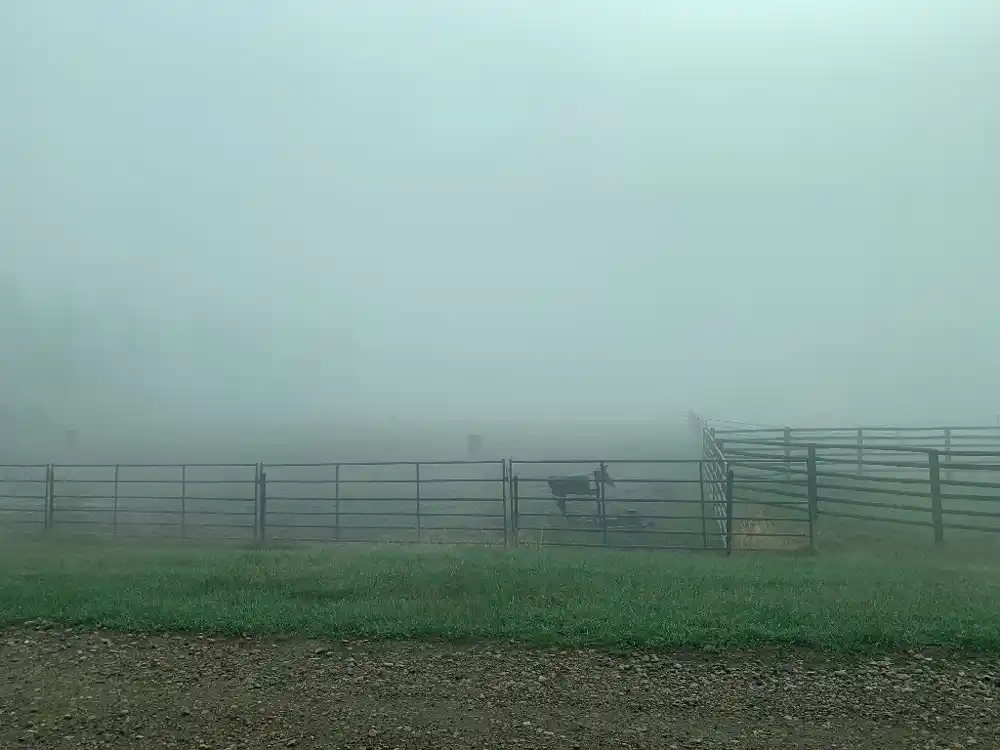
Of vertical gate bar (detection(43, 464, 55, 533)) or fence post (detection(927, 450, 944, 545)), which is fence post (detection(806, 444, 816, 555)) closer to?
fence post (detection(927, 450, 944, 545))

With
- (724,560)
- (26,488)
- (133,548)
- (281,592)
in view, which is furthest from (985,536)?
(26,488)

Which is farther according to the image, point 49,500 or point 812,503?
point 49,500

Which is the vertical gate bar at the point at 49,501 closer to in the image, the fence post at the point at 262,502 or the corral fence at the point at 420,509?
the corral fence at the point at 420,509

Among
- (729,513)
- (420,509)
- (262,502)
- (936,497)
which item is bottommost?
(420,509)

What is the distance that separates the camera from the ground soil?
4875 mm

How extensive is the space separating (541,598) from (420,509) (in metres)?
12.1

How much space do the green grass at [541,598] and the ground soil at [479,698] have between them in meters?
0.33

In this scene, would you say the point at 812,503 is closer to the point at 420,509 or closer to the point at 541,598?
the point at 541,598

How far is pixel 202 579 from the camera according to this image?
9.00 meters

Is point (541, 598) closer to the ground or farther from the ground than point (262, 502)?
closer to the ground

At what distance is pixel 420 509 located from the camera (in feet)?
64.4

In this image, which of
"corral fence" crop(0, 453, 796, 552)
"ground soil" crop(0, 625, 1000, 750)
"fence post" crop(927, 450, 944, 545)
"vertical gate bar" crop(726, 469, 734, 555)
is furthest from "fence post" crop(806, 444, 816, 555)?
"ground soil" crop(0, 625, 1000, 750)

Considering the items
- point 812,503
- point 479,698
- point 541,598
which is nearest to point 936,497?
point 812,503

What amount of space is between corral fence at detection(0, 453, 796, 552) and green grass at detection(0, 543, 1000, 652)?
2.31m
